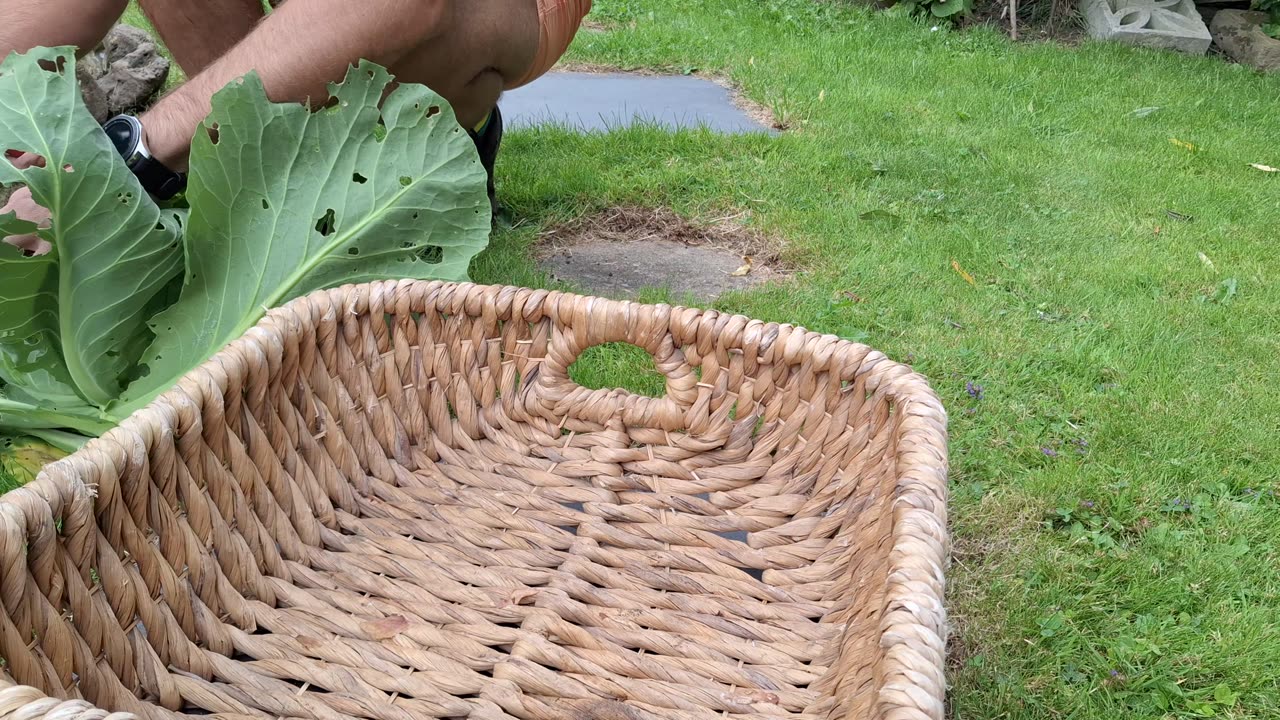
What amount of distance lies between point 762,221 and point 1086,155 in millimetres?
1366

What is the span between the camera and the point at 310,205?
4.22 ft

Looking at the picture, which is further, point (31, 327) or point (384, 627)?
point (31, 327)

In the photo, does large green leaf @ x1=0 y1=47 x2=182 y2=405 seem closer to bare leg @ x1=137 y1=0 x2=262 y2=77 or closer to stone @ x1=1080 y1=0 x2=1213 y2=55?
bare leg @ x1=137 y1=0 x2=262 y2=77

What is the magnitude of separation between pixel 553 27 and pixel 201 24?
83 cm

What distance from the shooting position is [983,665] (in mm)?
1215

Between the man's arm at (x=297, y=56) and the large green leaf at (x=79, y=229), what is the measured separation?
0.25 metres

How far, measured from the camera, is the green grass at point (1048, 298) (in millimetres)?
1279

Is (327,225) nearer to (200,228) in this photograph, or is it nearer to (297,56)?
(200,228)

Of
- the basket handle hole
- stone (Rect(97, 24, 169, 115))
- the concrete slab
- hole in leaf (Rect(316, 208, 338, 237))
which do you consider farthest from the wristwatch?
stone (Rect(97, 24, 169, 115))

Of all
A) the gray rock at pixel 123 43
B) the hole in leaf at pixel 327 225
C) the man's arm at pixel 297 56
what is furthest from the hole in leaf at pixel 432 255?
the gray rock at pixel 123 43

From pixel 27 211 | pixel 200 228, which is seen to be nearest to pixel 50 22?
pixel 27 211

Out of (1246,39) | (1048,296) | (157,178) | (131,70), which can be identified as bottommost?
(1246,39)

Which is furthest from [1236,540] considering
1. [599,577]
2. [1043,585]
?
[599,577]

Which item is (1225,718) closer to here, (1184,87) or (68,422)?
(68,422)
